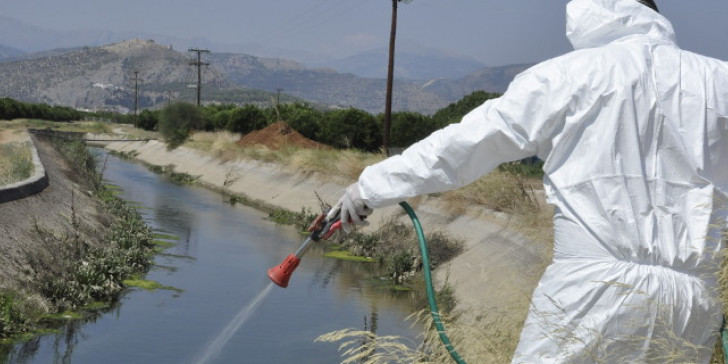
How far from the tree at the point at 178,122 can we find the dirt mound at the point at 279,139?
9636mm

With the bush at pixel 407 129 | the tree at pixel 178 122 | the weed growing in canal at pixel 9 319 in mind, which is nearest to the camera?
the weed growing in canal at pixel 9 319

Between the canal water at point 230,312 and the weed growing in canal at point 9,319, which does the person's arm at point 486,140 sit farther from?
the weed growing in canal at point 9,319

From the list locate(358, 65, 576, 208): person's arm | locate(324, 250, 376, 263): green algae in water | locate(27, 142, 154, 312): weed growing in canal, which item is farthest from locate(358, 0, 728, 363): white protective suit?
locate(324, 250, 376, 263): green algae in water

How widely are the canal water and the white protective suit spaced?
29.5 ft

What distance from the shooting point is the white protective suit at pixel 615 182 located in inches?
109

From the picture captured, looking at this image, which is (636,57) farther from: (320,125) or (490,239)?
(320,125)

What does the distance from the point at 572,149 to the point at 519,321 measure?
4.47ft

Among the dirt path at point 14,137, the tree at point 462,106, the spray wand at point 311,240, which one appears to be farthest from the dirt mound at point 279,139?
the spray wand at point 311,240

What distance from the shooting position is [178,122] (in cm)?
5800

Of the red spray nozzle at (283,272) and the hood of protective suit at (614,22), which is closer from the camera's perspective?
the hood of protective suit at (614,22)

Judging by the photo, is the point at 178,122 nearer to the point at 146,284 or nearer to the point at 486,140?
the point at 146,284

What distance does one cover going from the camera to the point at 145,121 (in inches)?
4178

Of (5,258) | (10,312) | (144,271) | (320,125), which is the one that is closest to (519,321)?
(10,312)

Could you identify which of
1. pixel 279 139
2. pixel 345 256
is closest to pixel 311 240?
pixel 345 256
